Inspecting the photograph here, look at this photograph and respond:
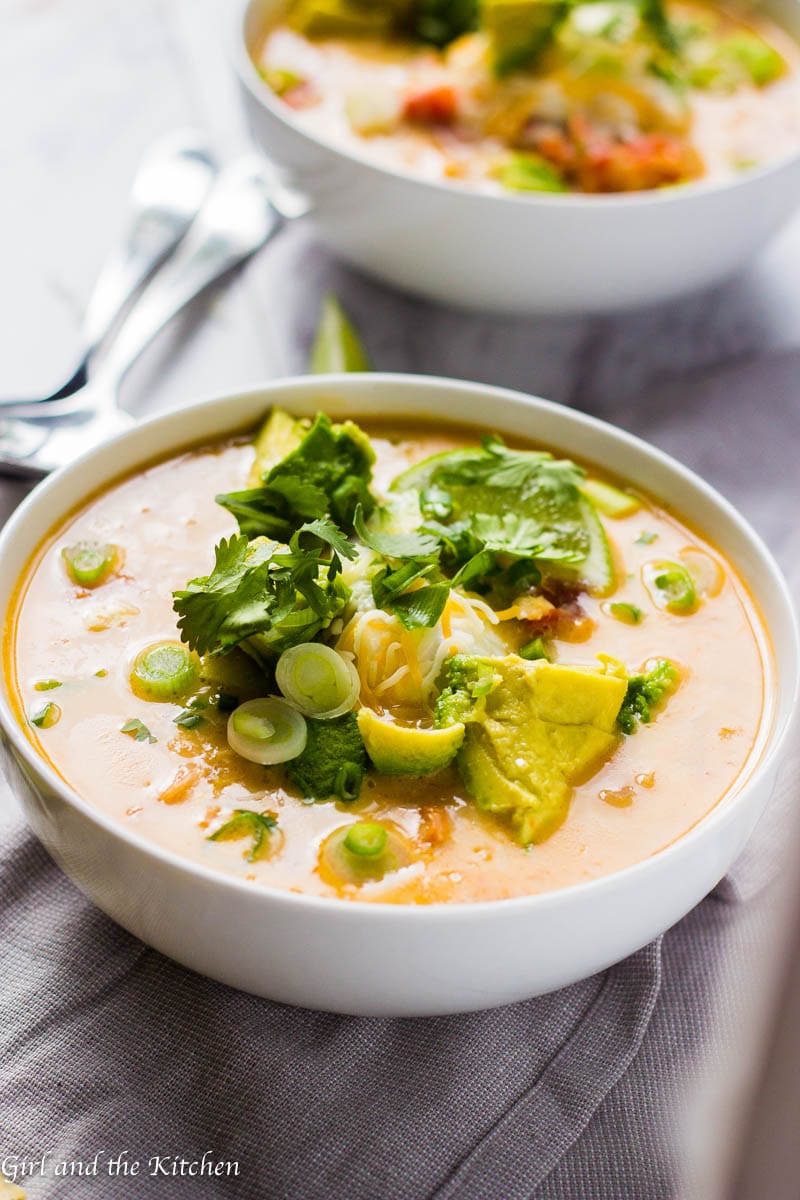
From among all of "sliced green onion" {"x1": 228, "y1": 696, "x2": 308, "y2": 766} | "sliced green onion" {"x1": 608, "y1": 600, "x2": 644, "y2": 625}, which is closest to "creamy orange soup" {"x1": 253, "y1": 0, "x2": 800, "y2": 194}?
"sliced green onion" {"x1": 608, "y1": 600, "x2": 644, "y2": 625}

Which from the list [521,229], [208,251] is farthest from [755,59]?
[208,251]

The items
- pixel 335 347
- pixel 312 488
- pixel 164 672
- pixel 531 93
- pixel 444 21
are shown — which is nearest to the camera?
pixel 164 672

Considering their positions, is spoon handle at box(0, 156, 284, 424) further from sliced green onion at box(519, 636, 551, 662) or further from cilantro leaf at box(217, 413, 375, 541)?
sliced green onion at box(519, 636, 551, 662)

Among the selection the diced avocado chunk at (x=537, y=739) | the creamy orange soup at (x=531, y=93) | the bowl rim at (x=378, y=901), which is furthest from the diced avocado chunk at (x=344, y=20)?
the diced avocado chunk at (x=537, y=739)

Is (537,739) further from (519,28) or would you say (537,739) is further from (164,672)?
(519,28)

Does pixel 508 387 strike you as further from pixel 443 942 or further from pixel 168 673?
pixel 443 942
